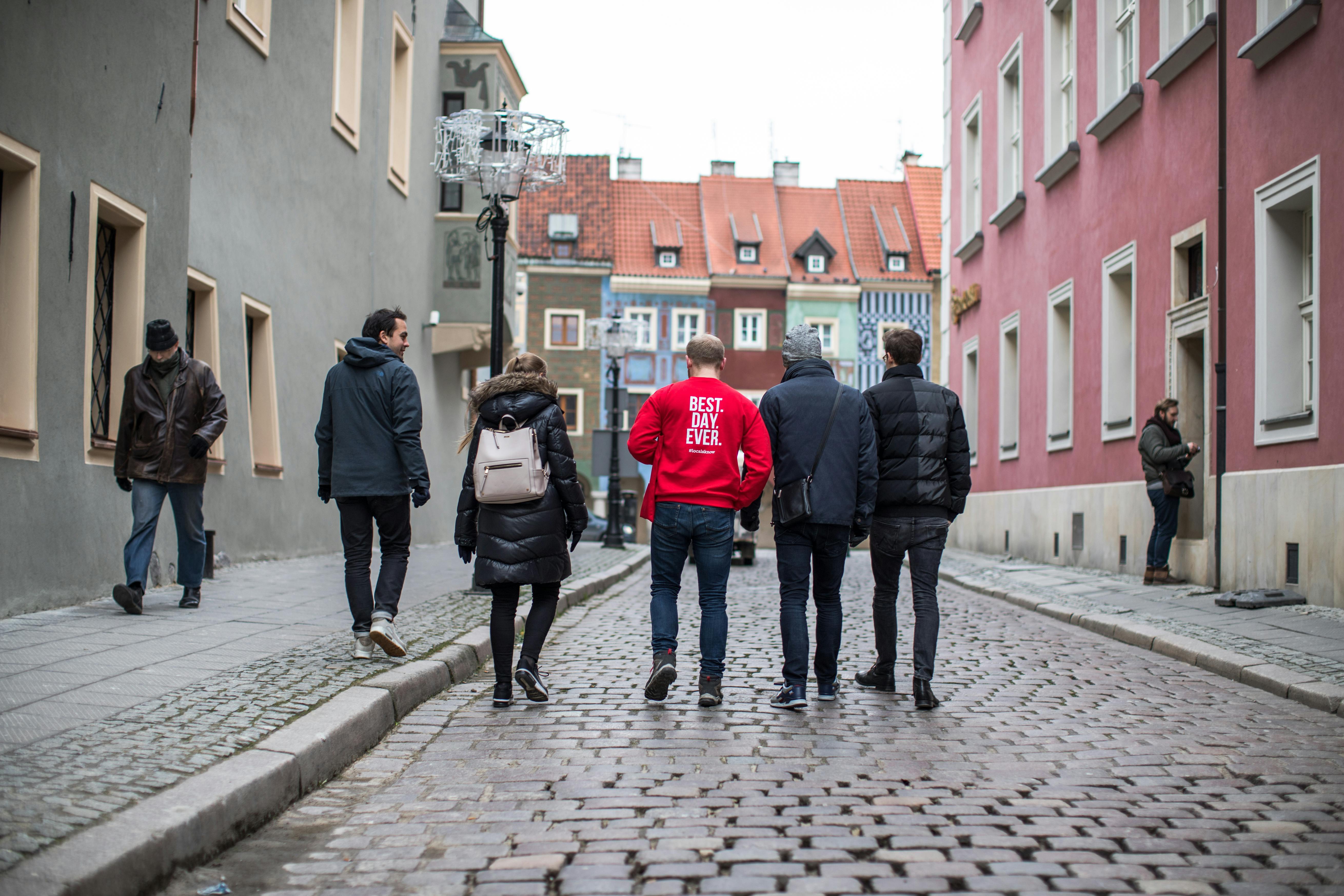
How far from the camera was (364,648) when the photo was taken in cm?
720

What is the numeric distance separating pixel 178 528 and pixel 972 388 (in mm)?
18589

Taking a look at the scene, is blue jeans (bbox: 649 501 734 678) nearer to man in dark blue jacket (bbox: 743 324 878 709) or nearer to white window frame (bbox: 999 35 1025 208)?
man in dark blue jacket (bbox: 743 324 878 709)

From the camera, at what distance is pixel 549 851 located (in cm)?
407

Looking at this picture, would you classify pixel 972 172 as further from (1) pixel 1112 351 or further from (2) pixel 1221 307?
(2) pixel 1221 307

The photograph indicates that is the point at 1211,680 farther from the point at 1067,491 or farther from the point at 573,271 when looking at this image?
the point at 573,271

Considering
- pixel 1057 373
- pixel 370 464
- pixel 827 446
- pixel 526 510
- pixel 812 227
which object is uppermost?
pixel 812 227

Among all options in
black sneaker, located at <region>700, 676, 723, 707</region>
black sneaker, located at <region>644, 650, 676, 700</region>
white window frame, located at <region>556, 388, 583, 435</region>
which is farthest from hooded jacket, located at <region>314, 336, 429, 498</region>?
white window frame, located at <region>556, 388, 583, 435</region>

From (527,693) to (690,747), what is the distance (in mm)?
1323

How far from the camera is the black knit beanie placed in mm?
9078

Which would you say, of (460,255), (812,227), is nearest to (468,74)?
(460,255)

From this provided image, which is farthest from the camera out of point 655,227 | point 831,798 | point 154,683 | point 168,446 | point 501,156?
point 655,227

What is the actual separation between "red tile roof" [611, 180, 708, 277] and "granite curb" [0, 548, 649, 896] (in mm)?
46025

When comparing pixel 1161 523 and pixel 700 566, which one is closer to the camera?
pixel 700 566

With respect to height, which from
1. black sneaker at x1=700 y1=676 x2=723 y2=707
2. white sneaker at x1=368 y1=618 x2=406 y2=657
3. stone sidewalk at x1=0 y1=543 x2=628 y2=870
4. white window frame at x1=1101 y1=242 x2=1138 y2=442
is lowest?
black sneaker at x1=700 y1=676 x2=723 y2=707
